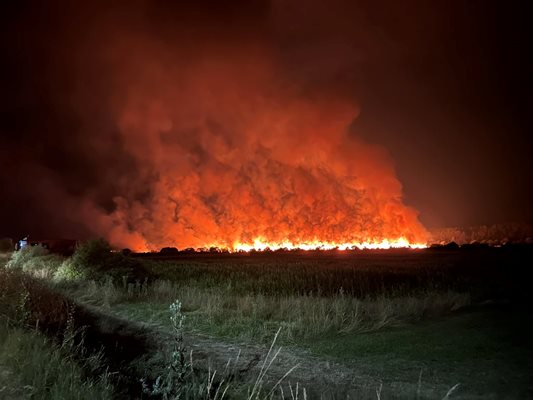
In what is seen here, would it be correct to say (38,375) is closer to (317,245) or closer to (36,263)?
(36,263)

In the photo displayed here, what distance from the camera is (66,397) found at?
662cm

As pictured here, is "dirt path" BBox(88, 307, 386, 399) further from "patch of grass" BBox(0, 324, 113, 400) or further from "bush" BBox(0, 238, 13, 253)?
"bush" BBox(0, 238, 13, 253)

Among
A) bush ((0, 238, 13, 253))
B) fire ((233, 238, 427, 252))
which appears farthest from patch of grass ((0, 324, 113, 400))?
fire ((233, 238, 427, 252))

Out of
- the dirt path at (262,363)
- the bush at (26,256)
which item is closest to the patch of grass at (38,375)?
the dirt path at (262,363)

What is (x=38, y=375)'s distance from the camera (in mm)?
7559

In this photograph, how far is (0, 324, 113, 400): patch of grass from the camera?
681 cm

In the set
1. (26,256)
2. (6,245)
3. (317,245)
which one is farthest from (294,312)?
(317,245)

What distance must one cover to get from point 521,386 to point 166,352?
8.89m

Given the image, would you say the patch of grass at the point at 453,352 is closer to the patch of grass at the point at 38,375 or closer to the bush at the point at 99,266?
the patch of grass at the point at 38,375

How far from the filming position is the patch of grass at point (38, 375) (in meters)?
6.81

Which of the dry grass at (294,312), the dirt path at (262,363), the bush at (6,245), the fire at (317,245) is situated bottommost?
the dirt path at (262,363)

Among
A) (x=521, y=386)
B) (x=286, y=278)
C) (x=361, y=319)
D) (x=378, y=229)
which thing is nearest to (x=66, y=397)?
(x=521, y=386)

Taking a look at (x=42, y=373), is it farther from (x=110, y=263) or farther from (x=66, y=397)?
(x=110, y=263)

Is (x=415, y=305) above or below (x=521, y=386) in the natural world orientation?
above
